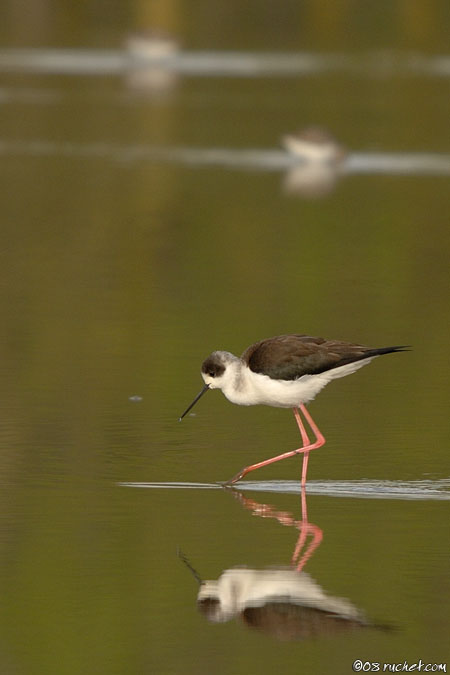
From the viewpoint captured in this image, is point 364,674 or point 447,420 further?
point 447,420

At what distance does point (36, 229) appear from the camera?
1934 centimetres

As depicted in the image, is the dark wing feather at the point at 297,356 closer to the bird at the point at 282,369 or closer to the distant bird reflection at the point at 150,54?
the bird at the point at 282,369

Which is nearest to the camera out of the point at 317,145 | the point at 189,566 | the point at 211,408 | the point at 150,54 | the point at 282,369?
the point at 189,566

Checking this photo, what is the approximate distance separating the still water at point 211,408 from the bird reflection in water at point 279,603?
0.5 inches

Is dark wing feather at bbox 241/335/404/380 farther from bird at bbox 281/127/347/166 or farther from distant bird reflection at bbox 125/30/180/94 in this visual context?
distant bird reflection at bbox 125/30/180/94

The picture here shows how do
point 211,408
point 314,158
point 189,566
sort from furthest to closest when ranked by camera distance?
point 314,158
point 211,408
point 189,566

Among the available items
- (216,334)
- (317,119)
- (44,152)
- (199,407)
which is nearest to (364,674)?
(199,407)

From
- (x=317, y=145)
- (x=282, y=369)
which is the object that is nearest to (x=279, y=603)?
(x=282, y=369)

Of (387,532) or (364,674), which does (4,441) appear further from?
(364,674)

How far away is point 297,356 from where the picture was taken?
918 centimetres

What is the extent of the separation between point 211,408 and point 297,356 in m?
1.98

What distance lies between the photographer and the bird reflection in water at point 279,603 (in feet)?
22.4

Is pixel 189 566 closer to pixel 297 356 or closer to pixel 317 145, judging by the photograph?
pixel 297 356

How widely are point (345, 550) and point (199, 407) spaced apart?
3338mm
